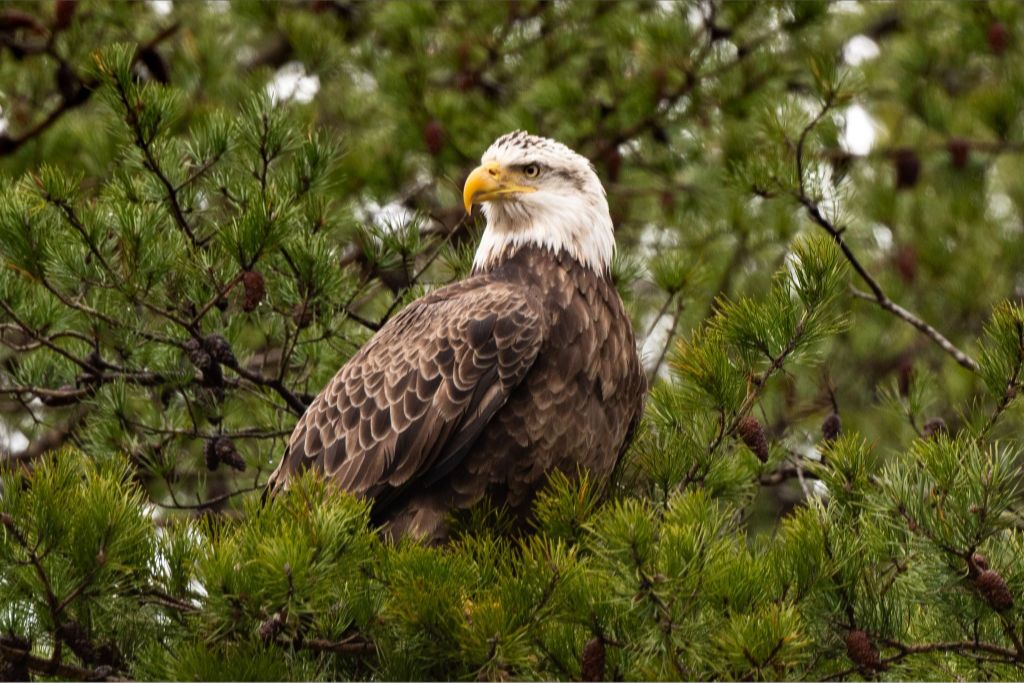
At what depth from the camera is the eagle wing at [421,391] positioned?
4566 millimetres

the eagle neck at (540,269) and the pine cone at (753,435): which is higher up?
the eagle neck at (540,269)

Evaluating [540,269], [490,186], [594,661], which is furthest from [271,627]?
[490,186]

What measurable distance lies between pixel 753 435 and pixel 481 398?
925 millimetres

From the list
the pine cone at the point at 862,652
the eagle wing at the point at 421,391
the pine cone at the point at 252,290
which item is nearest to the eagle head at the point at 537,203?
the eagle wing at the point at 421,391

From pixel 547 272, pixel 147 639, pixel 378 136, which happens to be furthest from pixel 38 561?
pixel 378 136

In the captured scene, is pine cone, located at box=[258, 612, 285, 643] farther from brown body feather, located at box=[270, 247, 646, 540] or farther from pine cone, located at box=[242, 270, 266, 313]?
pine cone, located at box=[242, 270, 266, 313]

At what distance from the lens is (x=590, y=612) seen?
328 cm

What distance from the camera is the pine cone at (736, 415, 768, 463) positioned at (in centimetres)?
415

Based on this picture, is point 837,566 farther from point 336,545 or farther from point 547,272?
point 547,272

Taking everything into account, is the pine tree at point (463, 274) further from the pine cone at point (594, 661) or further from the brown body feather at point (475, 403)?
the brown body feather at point (475, 403)

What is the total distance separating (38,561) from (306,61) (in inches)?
180

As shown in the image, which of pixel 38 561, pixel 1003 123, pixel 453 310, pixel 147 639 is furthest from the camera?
pixel 1003 123

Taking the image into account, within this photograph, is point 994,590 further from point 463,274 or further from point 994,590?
point 463,274

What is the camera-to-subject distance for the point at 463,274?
5.70m
